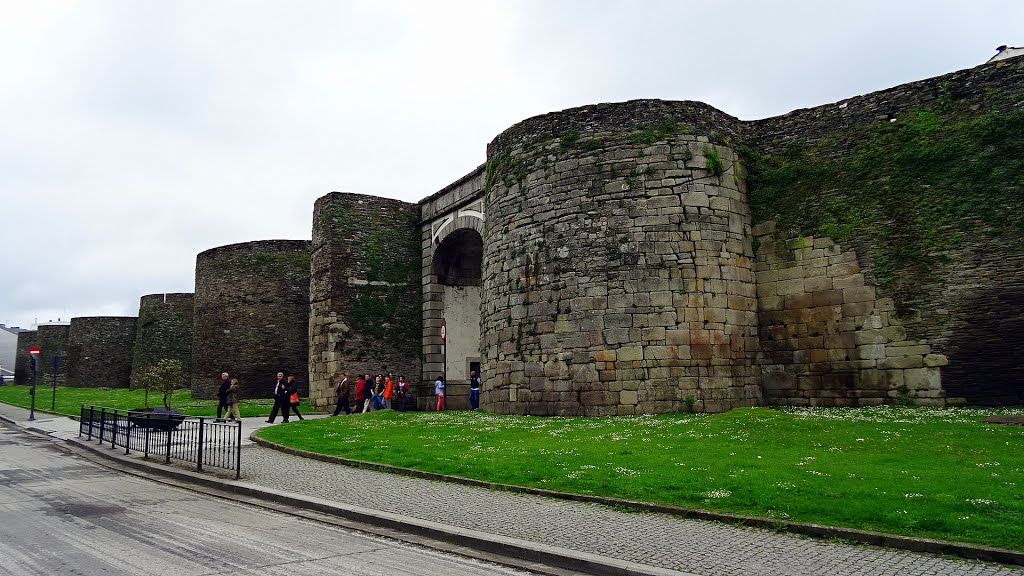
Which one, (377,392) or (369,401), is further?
(377,392)

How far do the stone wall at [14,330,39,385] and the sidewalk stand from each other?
55.6 meters

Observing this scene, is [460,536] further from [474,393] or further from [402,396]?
[402,396]

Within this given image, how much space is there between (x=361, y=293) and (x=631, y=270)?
12.6 metres

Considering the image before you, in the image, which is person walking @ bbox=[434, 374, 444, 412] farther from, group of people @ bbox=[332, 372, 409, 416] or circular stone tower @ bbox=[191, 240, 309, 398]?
circular stone tower @ bbox=[191, 240, 309, 398]

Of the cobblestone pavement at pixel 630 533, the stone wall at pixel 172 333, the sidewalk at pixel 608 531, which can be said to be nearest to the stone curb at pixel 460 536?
the sidewalk at pixel 608 531

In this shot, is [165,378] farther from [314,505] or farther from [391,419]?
[314,505]

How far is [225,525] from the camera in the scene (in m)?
7.06

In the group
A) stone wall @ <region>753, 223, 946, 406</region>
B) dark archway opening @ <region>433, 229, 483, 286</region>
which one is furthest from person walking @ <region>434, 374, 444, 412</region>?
stone wall @ <region>753, 223, 946, 406</region>

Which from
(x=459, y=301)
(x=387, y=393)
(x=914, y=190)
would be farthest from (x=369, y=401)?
(x=914, y=190)

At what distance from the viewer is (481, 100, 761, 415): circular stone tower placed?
15.1 m

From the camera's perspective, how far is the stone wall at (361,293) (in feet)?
79.8

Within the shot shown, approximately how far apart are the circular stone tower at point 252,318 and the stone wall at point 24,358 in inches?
1256

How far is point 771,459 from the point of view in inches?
352

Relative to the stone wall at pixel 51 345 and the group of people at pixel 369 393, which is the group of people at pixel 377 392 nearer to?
the group of people at pixel 369 393
